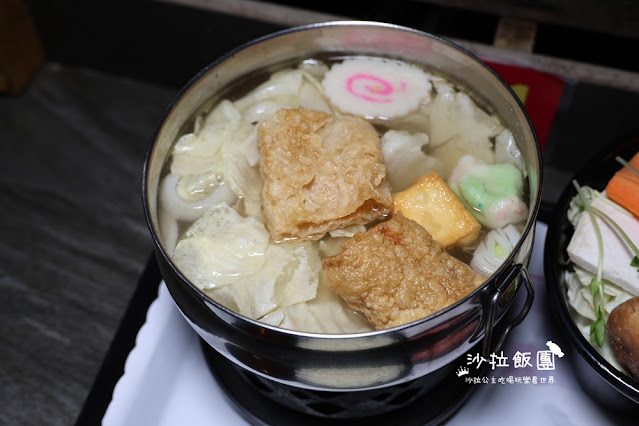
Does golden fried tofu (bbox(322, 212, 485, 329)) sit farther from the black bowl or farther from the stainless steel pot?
the black bowl

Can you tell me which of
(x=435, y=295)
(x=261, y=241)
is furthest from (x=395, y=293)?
(x=261, y=241)

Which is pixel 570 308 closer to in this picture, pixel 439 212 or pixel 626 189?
pixel 626 189

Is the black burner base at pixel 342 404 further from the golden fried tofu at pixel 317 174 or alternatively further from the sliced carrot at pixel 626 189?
the sliced carrot at pixel 626 189

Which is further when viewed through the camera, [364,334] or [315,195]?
[315,195]

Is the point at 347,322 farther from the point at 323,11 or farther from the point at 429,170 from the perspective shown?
the point at 323,11

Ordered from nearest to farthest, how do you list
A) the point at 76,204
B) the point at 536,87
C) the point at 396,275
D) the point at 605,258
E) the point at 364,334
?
the point at 364,334 → the point at 396,275 → the point at 605,258 → the point at 536,87 → the point at 76,204

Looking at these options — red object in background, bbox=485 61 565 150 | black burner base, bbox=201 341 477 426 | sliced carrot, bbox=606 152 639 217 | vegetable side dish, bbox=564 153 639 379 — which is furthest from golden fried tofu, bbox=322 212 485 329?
red object in background, bbox=485 61 565 150

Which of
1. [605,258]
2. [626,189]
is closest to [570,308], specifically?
[605,258]

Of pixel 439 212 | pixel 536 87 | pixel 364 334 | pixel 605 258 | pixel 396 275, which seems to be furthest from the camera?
pixel 536 87
